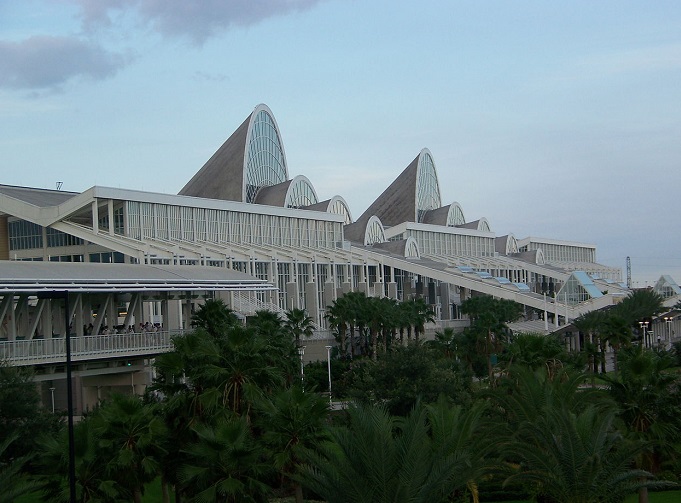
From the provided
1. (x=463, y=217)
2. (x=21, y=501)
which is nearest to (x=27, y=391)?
(x=21, y=501)

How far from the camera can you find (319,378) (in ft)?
188

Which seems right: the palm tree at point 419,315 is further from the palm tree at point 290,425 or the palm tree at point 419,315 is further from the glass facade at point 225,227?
the palm tree at point 290,425

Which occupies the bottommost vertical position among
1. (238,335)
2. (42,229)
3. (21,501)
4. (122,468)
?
(21,501)

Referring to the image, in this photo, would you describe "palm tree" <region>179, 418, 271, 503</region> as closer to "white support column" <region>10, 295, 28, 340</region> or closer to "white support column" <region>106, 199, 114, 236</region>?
"white support column" <region>10, 295, 28, 340</region>

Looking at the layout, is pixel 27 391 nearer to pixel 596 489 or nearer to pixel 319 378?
pixel 596 489

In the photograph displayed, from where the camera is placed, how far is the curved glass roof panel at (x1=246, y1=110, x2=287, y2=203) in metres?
86.7

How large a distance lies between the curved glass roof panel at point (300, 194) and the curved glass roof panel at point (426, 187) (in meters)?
36.2

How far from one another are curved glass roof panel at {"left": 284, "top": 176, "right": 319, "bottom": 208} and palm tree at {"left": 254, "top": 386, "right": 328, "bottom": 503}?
198ft

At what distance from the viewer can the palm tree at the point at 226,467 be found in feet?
77.2

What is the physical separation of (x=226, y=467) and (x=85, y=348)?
19133mm

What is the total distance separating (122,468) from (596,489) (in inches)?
484

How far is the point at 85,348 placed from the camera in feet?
134

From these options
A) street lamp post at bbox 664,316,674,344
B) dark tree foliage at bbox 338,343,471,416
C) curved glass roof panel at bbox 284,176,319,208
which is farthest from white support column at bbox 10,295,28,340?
street lamp post at bbox 664,316,674,344

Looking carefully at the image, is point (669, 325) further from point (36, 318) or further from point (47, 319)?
point (36, 318)
